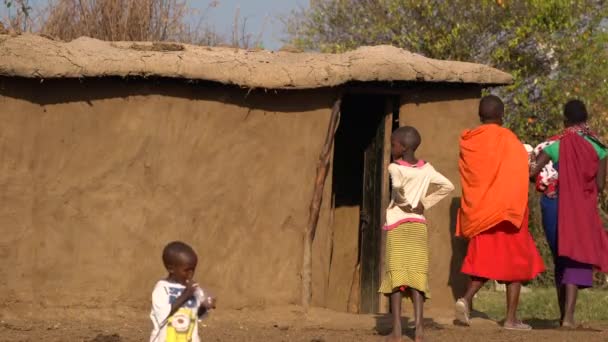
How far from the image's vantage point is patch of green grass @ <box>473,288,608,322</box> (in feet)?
38.1

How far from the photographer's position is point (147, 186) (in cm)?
802

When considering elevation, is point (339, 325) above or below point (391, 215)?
below

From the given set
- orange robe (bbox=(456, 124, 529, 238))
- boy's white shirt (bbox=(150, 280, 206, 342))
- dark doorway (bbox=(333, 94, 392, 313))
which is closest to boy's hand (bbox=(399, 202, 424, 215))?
orange robe (bbox=(456, 124, 529, 238))

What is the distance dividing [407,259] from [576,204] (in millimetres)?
1706

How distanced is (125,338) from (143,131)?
148 centimetres

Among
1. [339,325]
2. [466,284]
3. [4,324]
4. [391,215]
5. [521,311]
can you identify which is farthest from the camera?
[521,311]

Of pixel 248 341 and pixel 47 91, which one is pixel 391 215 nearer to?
pixel 248 341

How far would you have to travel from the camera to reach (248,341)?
729 centimetres

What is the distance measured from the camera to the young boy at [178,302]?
5266 millimetres

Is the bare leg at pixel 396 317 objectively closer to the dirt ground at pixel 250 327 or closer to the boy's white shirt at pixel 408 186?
the dirt ground at pixel 250 327

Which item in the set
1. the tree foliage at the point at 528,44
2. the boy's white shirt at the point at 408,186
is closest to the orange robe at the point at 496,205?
the boy's white shirt at the point at 408,186

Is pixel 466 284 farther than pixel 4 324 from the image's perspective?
Yes

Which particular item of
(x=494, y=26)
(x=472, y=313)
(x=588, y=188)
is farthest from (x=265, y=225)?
(x=494, y=26)

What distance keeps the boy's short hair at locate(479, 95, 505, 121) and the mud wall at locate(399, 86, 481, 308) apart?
0.72 metres
